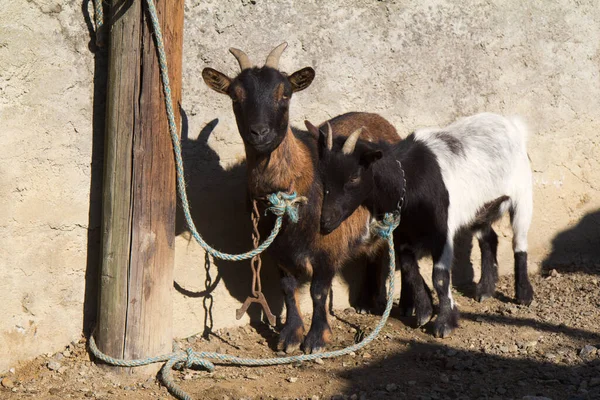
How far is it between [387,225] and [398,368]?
3.24 ft

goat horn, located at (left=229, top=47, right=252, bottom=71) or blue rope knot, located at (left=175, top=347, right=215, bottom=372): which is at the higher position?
goat horn, located at (left=229, top=47, right=252, bottom=71)

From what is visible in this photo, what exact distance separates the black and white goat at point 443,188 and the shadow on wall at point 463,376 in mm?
414

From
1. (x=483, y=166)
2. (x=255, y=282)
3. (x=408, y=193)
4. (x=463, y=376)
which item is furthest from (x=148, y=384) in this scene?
(x=483, y=166)

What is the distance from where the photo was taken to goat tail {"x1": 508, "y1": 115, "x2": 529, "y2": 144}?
634cm

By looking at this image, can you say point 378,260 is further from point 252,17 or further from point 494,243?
point 252,17

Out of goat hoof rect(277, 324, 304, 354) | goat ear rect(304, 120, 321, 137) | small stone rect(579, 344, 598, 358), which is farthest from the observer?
goat hoof rect(277, 324, 304, 354)

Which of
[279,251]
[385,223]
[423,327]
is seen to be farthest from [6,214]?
[423,327]

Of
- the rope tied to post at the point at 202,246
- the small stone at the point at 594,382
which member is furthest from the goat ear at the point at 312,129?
the small stone at the point at 594,382

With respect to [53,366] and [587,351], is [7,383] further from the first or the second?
[587,351]

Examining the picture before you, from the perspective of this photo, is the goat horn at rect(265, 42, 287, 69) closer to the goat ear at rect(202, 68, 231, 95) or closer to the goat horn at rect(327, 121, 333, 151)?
the goat ear at rect(202, 68, 231, 95)

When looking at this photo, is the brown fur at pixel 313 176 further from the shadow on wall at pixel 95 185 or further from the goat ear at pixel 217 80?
the shadow on wall at pixel 95 185

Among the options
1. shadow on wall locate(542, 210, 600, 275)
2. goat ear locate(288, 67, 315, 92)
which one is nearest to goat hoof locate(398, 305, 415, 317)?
shadow on wall locate(542, 210, 600, 275)

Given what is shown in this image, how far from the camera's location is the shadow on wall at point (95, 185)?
4832mm

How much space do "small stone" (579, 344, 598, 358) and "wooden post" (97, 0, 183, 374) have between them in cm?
269
